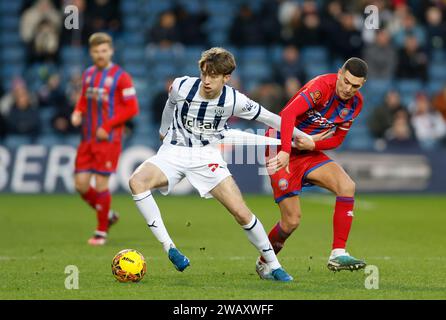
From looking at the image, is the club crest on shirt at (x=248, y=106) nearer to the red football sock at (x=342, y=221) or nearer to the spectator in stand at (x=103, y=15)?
the red football sock at (x=342, y=221)

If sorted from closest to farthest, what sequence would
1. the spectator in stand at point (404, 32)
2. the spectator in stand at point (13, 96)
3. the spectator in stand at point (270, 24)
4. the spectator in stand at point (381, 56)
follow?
the spectator in stand at point (13, 96) → the spectator in stand at point (381, 56) → the spectator in stand at point (270, 24) → the spectator in stand at point (404, 32)

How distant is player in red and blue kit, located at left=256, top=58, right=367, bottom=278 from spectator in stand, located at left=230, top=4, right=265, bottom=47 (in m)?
12.0

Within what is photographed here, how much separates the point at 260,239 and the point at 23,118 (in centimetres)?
1151

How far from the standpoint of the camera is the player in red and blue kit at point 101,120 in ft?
38.8

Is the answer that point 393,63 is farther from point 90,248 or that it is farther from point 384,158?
point 90,248

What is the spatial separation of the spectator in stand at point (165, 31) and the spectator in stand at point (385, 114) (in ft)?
14.4

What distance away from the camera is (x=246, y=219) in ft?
27.4

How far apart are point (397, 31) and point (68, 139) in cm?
759

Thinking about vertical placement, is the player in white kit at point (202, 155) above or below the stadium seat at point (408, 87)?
below

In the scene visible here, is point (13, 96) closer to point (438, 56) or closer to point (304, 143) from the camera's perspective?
point (438, 56)

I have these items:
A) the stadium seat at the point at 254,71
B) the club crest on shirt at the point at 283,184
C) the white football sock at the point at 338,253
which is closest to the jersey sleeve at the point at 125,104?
Answer: the club crest on shirt at the point at 283,184

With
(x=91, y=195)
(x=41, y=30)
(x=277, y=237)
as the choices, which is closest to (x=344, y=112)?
(x=277, y=237)

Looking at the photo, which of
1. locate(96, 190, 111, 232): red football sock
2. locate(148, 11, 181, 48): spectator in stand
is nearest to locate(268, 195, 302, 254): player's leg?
locate(96, 190, 111, 232): red football sock

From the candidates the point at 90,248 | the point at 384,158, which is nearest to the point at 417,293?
A: the point at 90,248
